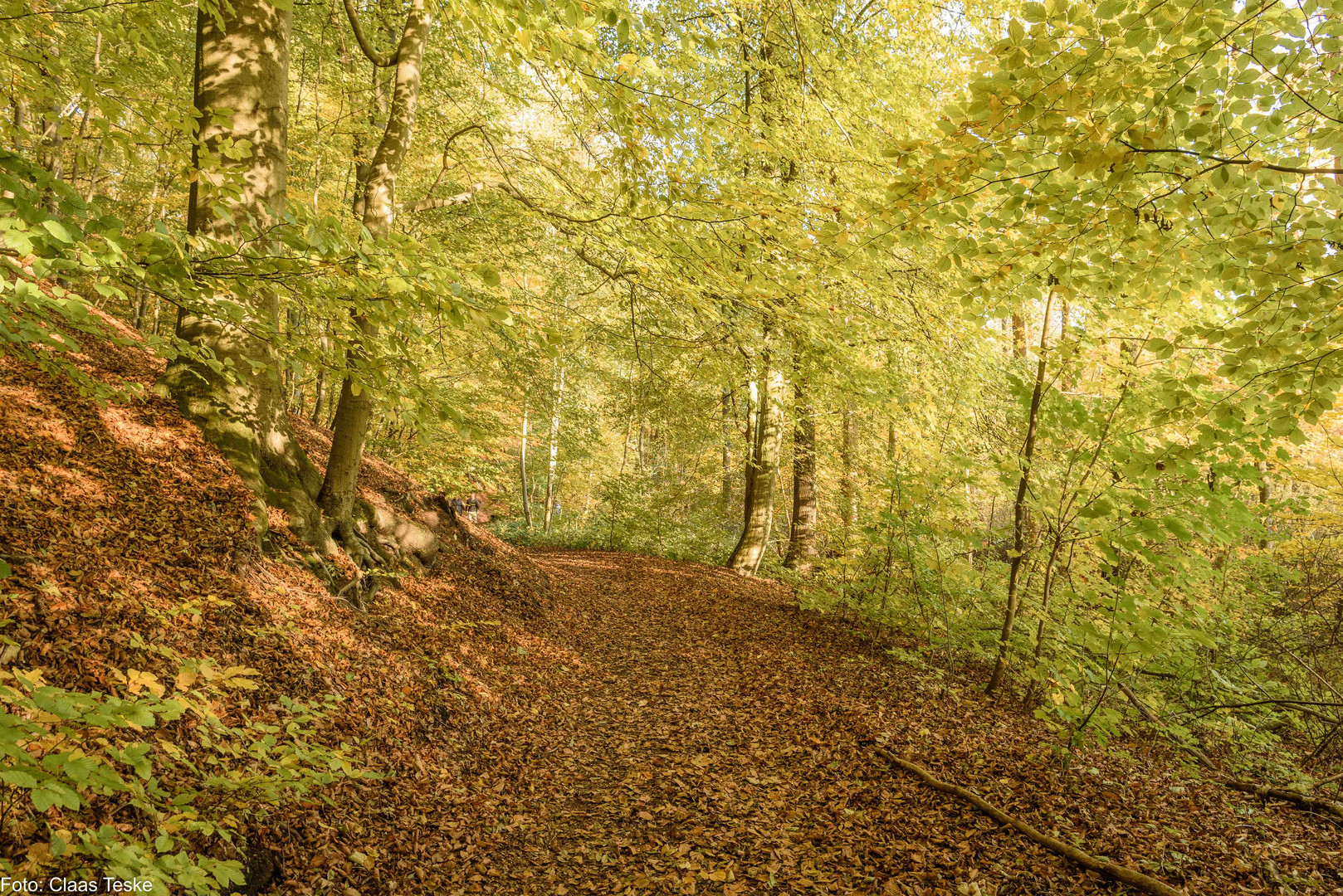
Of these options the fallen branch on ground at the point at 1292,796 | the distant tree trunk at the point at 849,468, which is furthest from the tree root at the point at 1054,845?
the distant tree trunk at the point at 849,468

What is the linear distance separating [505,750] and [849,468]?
9.99 meters

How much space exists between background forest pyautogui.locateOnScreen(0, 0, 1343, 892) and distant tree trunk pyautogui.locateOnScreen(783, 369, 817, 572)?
28cm

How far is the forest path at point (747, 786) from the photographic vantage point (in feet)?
12.7

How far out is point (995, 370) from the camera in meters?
8.84

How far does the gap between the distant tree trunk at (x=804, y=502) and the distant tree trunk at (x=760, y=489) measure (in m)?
0.49

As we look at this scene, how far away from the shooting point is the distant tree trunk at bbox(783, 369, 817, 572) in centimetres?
1266

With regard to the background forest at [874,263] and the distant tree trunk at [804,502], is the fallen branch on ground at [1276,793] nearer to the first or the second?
the background forest at [874,263]

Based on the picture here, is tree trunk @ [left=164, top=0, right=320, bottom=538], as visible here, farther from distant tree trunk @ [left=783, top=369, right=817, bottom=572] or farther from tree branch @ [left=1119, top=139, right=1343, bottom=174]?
distant tree trunk @ [left=783, top=369, right=817, bottom=572]

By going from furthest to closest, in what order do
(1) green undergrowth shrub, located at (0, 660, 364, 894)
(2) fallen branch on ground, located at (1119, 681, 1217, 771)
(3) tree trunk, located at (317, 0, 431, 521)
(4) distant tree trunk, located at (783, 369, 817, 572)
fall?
(4) distant tree trunk, located at (783, 369, 817, 572) < (3) tree trunk, located at (317, 0, 431, 521) < (2) fallen branch on ground, located at (1119, 681, 1217, 771) < (1) green undergrowth shrub, located at (0, 660, 364, 894)

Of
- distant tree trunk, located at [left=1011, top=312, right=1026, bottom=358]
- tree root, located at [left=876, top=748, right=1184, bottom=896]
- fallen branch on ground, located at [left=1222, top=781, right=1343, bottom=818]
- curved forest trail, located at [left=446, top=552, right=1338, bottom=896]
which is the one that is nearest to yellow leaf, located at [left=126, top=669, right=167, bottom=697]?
curved forest trail, located at [left=446, top=552, right=1338, bottom=896]

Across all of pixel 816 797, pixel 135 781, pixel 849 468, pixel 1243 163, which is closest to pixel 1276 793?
pixel 816 797

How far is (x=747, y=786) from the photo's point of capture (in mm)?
4980

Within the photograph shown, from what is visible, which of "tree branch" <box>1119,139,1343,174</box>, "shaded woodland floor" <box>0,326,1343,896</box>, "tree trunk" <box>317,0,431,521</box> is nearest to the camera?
"tree branch" <box>1119,139,1343,174</box>

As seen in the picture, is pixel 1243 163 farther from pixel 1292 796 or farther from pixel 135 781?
pixel 135 781
